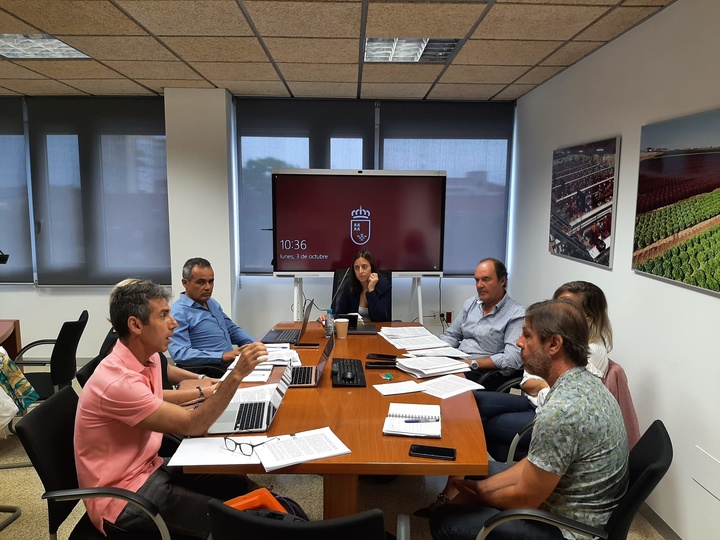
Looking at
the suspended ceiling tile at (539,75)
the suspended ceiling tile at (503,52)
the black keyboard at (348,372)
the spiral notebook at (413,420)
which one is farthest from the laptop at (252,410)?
the suspended ceiling tile at (539,75)

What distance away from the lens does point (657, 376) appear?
8.07 feet

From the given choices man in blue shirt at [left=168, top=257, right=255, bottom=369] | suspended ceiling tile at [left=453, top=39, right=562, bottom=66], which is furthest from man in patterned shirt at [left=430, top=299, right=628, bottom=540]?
suspended ceiling tile at [left=453, top=39, right=562, bottom=66]

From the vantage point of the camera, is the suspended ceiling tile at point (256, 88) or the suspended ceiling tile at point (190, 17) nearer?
the suspended ceiling tile at point (190, 17)

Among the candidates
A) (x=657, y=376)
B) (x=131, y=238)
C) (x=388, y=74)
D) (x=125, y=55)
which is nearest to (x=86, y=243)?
(x=131, y=238)

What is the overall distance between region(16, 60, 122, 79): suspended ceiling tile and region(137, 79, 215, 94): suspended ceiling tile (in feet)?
0.83

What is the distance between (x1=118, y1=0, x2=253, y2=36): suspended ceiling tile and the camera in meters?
2.45

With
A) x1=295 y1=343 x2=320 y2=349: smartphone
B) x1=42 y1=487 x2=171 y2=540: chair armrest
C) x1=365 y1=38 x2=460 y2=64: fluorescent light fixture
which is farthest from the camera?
x1=365 y1=38 x2=460 y2=64: fluorescent light fixture

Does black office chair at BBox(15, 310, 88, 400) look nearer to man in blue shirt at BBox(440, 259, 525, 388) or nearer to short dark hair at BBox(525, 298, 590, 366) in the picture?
man in blue shirt at BBox(440, 259, 525, 388)

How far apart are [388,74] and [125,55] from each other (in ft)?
6.38

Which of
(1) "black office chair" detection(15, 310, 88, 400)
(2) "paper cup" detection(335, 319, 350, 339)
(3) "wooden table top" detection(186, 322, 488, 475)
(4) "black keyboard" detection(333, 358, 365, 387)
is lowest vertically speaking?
(1) "black office chair" detection(15, 310, 88, 400)

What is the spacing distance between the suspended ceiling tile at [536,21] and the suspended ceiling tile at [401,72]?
0.76 metres

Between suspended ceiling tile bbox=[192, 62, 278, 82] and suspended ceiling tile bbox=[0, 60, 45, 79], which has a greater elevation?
suspended ceiling tile bbox=[192, 62, 278, 82]

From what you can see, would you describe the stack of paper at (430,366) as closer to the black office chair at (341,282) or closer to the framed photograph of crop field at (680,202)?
the framed photograph of crop field at (680,202)

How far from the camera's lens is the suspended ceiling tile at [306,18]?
8.06 ft
